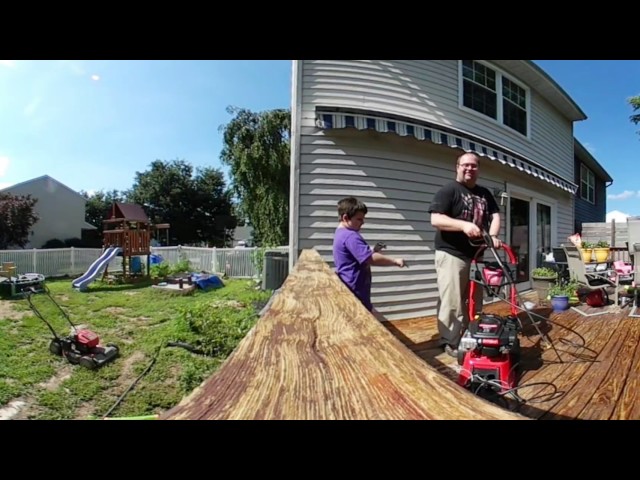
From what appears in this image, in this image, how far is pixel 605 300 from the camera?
252cm

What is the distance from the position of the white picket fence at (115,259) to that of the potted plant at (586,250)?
10.8ft

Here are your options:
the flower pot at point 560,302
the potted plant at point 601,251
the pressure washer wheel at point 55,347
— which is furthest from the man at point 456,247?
the potted plant at point 601,251

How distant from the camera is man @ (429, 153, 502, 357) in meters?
1.09

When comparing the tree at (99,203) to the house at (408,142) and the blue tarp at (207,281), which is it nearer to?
the blue tarp at (207,281)

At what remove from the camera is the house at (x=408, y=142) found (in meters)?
1.09

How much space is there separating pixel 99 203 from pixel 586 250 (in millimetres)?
3796

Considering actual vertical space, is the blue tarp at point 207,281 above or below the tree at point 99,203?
below

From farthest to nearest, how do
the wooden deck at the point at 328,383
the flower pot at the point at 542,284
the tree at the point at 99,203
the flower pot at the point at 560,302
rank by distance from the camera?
1. the flower pot at the point at 542,284
2. the flower pot at the point at 560,302
3. the tree at the point at 99,203
4. the wooden deck at the point at 328,383

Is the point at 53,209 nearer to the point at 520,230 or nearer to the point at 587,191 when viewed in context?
the point at 520,230

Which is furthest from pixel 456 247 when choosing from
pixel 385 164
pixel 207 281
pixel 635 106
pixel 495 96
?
pixel 495 96
